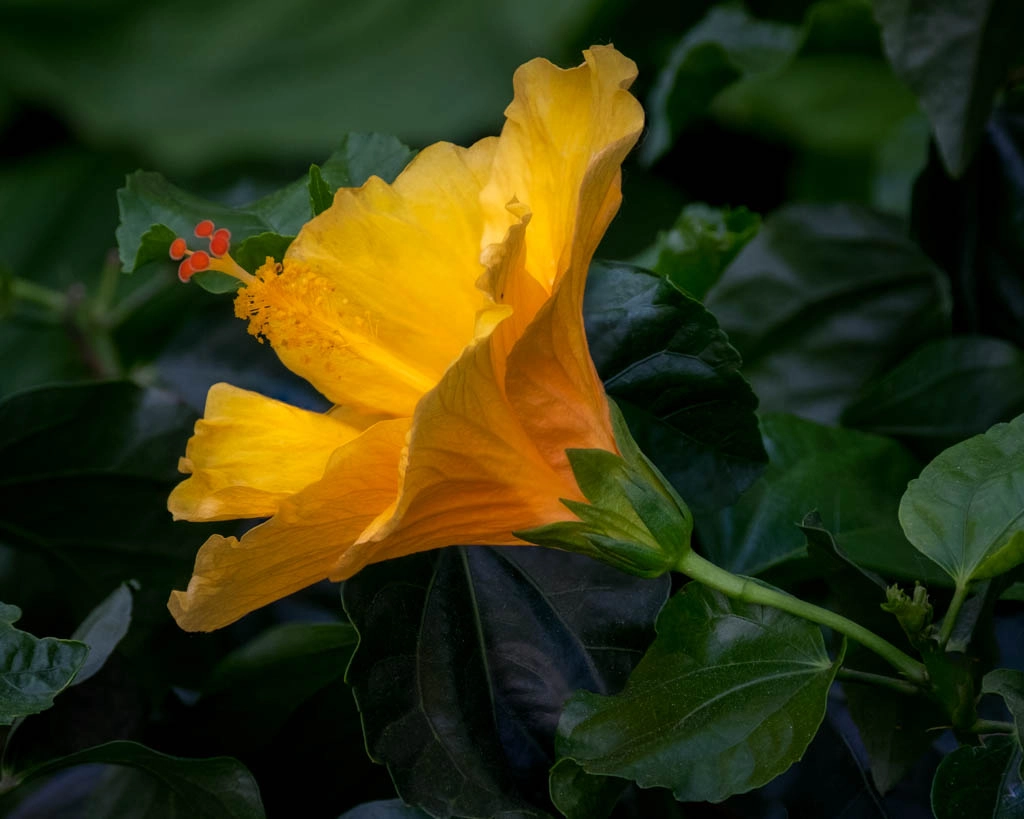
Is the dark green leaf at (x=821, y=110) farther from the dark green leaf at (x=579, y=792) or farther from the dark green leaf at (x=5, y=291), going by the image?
the dark green leaf at (x=579, y=792)

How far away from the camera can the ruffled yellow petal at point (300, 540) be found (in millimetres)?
406

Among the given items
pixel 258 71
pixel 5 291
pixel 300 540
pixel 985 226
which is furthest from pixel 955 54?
pixel 258 71

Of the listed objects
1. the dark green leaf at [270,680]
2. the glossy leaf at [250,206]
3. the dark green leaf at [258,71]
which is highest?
the glossy leaf at [250,206]

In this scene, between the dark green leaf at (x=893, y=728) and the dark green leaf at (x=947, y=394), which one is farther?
the dark green leaf at (x=947, y=394)

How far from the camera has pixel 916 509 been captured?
17.7 inches

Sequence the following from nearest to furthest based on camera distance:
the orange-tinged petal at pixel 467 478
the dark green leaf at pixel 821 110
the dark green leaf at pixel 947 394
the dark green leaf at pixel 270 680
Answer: the orange-tinged petal at pixel 467 478 < the dark green leaf at pixel 270 680 < the dark green leaf at pixel 947 394 < the dark green leaf at pixel 821 110

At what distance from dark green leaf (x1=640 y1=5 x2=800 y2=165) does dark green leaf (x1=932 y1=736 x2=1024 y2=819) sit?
55 centimetres

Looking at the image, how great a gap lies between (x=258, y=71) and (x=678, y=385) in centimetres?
145

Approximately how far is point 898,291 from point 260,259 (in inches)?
21.0

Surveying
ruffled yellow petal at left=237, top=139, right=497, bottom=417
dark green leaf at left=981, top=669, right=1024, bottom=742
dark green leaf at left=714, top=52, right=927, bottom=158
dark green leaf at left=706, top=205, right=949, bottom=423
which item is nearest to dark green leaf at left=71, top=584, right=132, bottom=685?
ruffled yellow petal at left=237, top=139, right=497, bottom=417

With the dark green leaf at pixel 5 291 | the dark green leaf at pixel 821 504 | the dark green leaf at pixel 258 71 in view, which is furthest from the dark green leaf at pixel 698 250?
the dark green leaf at pixel 258 71

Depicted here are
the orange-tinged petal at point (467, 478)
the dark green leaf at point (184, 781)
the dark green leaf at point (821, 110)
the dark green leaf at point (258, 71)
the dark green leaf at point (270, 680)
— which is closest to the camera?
the orange-tinged petal at point (467, 478)

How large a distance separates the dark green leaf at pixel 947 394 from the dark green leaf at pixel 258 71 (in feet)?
3.08

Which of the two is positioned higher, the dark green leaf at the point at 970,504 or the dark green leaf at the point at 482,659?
the dark green leaf at the point at 970,504
